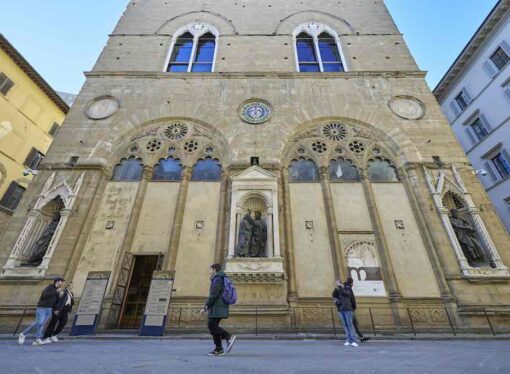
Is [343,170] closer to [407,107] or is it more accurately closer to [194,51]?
[407,107]

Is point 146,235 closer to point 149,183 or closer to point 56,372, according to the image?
point 149,183

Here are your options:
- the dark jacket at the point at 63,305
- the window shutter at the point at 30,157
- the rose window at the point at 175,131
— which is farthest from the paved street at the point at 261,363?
the window shutter at the point at 30,157

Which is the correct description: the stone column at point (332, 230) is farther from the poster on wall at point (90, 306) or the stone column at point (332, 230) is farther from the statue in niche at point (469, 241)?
the poster on wall at point (90, 306)

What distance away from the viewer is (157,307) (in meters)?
6.98

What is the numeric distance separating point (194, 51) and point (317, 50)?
720cm

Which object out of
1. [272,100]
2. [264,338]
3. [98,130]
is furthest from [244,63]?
[264,338]

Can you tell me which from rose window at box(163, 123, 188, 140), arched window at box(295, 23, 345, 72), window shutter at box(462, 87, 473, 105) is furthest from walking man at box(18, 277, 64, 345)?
window shutter at box(462, 87, 473, 105)

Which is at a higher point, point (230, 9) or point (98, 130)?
point (230, 9)

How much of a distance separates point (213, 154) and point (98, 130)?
210 inches

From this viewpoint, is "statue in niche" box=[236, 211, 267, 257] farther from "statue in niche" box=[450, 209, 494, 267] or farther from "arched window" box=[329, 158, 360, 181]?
"statue in niche" box=[450, 209, 494, 267]

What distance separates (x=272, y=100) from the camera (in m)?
13.0

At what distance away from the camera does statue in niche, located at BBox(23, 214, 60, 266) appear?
29.6 ft

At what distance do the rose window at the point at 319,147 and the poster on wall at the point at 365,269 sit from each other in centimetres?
421

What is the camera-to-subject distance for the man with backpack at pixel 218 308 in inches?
165
